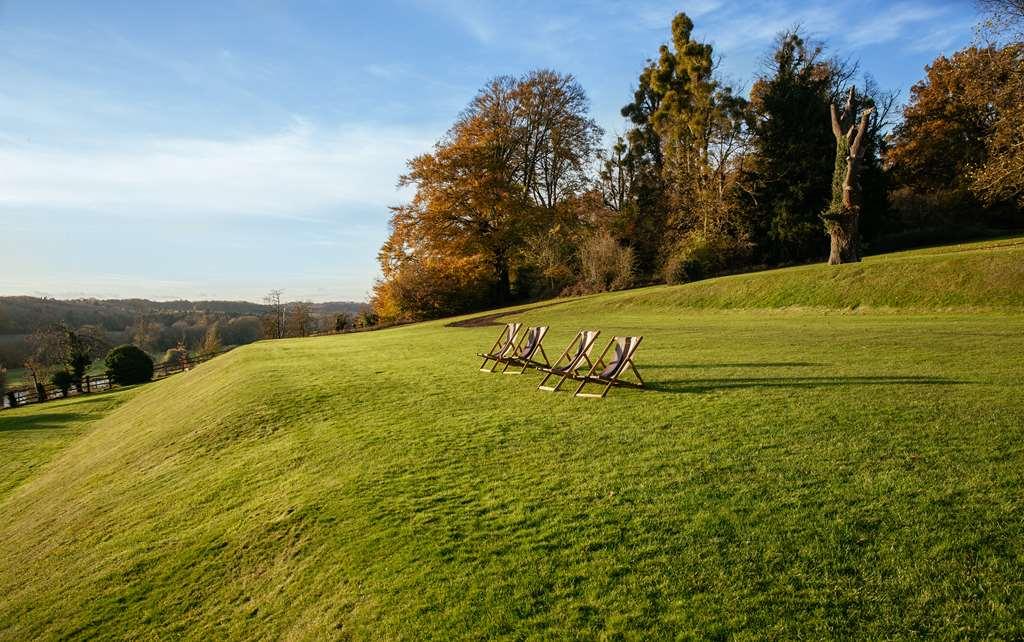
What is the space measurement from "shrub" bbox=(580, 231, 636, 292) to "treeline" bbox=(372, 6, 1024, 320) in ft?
0.30

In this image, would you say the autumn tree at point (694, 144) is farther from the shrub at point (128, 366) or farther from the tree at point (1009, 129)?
the shrub at point (128, 366)

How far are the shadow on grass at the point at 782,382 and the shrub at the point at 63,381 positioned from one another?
4053cm

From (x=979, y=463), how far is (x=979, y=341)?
869 centimetres

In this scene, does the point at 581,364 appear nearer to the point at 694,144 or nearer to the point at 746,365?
the point at 746,365

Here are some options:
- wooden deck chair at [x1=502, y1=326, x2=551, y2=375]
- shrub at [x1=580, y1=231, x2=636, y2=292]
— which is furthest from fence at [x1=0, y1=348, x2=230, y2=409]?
wooden deck chair at [x1=502, y1=326, x2=551, y2=375]

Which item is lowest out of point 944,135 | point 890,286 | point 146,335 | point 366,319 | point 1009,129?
point 890,286

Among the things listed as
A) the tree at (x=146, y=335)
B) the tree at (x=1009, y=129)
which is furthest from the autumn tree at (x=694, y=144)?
the tree at (x=146, y=335)

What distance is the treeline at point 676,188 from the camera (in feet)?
118

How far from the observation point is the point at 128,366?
36.8 metres

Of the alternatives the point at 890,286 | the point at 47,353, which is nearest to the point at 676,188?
the point at 890,286

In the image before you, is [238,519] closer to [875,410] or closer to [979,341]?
[875,410]

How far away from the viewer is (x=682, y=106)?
39.7m

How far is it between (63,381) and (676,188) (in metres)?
43.1

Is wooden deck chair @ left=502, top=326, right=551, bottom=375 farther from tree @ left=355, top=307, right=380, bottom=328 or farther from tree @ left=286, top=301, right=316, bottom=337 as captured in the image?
tree @ left=286, top=301, right=316, bottom=337
